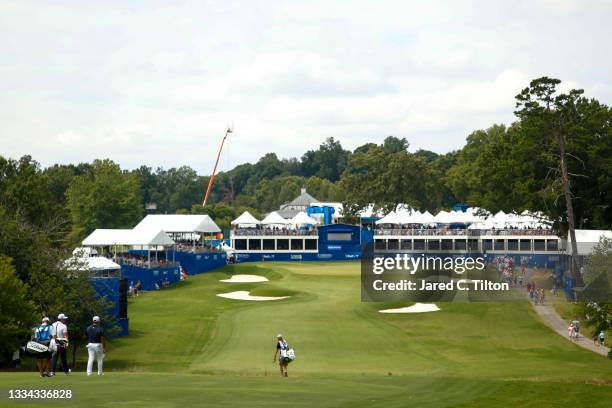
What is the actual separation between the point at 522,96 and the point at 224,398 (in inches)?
2495

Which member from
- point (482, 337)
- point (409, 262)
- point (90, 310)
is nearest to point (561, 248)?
point (409, 262)

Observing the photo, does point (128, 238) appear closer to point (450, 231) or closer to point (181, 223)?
point (181, 223)

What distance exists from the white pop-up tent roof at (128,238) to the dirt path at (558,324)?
35036mm

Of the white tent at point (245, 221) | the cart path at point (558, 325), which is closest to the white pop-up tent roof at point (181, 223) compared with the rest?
the white tent at point (245, 221)

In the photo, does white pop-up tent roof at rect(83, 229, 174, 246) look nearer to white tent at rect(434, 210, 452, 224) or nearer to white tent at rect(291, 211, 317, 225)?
white tent at rect(434, 210, 452, 224)

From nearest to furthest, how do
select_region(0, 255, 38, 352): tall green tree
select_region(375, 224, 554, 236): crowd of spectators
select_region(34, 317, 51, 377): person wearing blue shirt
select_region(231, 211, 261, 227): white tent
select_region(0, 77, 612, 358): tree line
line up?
select_region(34, 317, 51, 377): person wearing blue shirt < select_region(0, 255, 38, 352): tall green tree < select_region(0, 77, 612, 358): tree line < select_region(375, 224, 554, 236): crowd of spectators < select_region(231, 211, 261, 227): white tent

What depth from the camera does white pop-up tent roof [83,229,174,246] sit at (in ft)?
300

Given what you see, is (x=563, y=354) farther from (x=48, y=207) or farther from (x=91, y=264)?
(x=48, y=207)

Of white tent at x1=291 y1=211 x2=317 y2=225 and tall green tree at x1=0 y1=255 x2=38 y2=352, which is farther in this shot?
white tent at x1=291 y1=211 x2=317 y2=225

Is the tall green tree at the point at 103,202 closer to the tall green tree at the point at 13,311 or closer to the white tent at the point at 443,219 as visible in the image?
the white tent at the point at 443,219

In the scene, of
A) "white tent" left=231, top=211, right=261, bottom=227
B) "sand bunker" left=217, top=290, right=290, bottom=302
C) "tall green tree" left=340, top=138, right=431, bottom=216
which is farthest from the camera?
"tall green tree" left=340, top=138, right=431, bottom=216

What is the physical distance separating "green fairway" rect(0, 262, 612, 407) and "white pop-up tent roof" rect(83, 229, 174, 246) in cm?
610

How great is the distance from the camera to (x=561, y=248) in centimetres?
8781

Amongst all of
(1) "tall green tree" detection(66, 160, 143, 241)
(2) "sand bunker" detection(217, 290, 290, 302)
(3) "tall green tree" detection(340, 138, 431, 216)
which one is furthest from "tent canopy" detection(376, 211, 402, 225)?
(1) "tall green tree" detection(66, 160, 143, 241)
